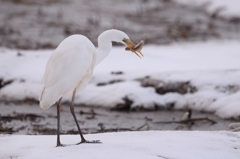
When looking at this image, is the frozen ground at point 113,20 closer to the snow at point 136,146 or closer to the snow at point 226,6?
the snow at point 226,6

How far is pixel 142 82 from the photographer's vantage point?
904 centimetres

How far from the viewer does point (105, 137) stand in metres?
5.39

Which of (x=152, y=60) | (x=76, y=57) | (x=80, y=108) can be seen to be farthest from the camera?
(x=152, y=60)

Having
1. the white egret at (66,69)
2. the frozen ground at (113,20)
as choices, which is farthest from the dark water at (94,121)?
the frozen ground at (113,20)

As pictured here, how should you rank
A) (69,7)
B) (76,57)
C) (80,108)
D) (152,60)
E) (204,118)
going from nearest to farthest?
(76,57)
(204,118)
(80,108)
(152,60)
(69,7)

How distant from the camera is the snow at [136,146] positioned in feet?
15.1

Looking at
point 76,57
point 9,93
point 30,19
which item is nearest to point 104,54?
point 76,57

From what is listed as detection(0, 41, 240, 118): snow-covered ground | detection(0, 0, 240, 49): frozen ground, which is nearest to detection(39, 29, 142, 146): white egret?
detection(0, 41, 240, 118): snow-covered ground

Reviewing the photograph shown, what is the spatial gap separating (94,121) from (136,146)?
3.19 meters

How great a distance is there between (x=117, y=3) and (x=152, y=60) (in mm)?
11602

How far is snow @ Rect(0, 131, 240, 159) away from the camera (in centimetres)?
460

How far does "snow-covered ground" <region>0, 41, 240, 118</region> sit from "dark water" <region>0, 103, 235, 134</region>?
23 cm

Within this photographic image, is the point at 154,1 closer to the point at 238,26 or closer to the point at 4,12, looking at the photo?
the point at 238,26

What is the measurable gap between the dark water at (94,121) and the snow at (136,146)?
1798 millimetres
